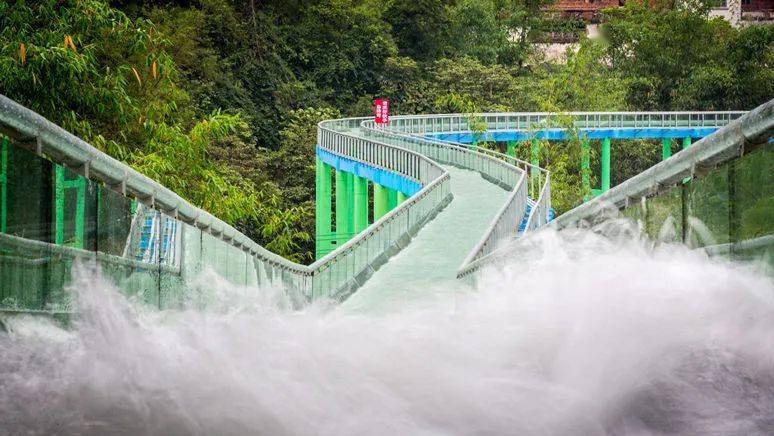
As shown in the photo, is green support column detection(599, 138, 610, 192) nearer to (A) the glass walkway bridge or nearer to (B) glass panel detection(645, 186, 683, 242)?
(A) the glass walkway bridge

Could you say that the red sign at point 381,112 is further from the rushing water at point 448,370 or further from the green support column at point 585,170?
the rushing water at point 448,370

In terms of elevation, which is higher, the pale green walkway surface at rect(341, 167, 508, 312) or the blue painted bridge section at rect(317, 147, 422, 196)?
the blue painted bridge section at rect(317, 147, 422, 196)

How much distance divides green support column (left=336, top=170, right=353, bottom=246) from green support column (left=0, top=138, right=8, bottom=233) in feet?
131

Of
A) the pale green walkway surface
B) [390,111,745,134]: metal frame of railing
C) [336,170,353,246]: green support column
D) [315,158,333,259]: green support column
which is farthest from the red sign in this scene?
the pale green walkway surface

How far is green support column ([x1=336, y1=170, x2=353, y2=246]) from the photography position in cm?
4666

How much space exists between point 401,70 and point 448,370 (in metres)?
64.4

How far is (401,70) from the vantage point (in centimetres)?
7119

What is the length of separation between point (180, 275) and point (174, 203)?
59cm

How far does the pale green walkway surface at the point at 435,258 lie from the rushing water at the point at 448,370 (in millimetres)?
9947

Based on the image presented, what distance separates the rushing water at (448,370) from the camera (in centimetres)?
596

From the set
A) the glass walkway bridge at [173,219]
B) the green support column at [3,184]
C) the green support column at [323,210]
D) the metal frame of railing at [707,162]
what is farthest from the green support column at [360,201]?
the green support column at [3,184]

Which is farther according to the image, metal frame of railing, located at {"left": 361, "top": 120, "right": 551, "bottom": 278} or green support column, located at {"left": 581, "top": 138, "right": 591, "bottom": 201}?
green support column, located at {"left": 581, "top": 138, "right": 591, "bottom": 201}

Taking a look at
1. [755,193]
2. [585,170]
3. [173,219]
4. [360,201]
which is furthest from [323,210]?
[755,193]

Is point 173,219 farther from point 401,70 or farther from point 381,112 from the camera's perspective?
point 401,70
